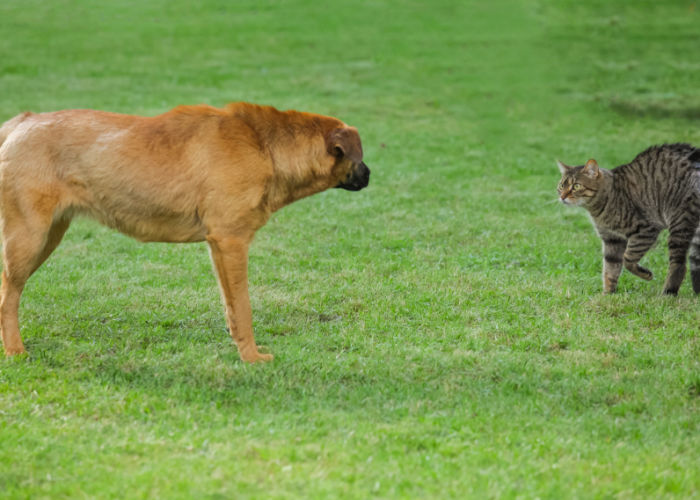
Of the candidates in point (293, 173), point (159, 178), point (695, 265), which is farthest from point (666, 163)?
point (159, 178)

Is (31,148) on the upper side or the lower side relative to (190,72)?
upper

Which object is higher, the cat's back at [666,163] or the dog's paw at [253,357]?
the cat's back at [666,163]

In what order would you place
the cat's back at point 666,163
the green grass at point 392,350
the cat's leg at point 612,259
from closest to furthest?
the green grass at point 392,350 → the cat's leg at point 612,259 → the cat's back at point 666,163

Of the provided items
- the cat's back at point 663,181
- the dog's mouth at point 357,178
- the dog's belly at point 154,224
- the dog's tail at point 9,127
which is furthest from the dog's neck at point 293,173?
the cat's back at point 663,181

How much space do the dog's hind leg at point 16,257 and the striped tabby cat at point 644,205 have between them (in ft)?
17.4

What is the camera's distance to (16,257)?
6.22 metres

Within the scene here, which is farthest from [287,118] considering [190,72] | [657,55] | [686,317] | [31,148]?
[657,55]

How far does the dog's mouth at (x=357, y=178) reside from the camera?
6.59 meters

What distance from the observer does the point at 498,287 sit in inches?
326

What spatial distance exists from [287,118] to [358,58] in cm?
1650

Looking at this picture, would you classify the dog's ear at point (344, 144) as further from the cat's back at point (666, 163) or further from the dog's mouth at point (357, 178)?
the cat's back at point (666, 163)

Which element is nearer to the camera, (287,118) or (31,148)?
(31,148)

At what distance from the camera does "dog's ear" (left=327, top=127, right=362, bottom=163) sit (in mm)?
6492

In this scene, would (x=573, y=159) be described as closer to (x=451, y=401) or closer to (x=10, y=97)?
(x=451, y=401)
